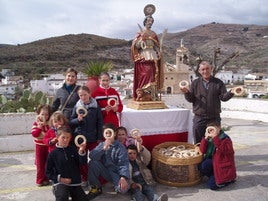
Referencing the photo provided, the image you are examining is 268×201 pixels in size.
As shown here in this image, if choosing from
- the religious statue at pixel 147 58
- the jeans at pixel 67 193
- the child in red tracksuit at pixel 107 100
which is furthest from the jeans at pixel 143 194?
the religious statue at pixel 147 58

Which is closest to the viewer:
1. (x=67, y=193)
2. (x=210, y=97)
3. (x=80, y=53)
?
(x=67, y=193)

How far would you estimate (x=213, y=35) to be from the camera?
156 metres

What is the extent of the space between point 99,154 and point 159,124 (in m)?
1.62

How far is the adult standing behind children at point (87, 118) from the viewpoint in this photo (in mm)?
4914

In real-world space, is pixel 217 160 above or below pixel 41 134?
below

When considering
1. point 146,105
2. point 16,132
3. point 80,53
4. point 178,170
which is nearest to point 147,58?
point 146,105

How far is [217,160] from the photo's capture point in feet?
16.8

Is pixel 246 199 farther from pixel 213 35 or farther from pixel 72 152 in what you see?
pixel 213 35

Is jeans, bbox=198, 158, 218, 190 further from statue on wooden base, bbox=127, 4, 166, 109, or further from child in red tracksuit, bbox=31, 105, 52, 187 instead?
child in red tracksuit, bbox=31, 105, 52, 187

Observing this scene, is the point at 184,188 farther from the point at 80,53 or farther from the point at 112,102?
the point at 80,53

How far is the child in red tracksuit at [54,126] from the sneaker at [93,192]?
33.1 inches

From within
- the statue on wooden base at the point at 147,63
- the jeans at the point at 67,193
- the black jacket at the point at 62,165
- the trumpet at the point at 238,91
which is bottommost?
the jeans at the point at 67,193

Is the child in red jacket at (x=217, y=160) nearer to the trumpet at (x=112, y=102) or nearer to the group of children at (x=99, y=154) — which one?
the group of children at (x=99, y=154)

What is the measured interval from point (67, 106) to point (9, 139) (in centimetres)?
353
